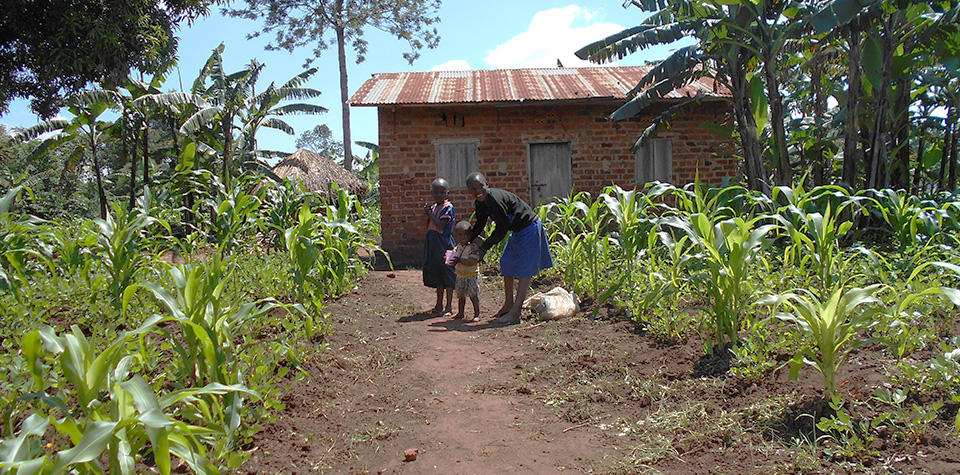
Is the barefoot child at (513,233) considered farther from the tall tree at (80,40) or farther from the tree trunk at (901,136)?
the tall tree at (80,40)

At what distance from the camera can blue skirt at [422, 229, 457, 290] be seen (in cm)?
604

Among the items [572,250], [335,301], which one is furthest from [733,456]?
[335,301]

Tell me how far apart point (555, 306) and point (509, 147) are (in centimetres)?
548

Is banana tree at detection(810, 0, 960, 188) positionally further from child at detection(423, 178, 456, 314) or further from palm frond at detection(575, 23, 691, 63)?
child at detection(423, 178, 456, 314)

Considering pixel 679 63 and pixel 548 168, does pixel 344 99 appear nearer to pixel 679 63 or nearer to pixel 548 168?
pixel 548 168

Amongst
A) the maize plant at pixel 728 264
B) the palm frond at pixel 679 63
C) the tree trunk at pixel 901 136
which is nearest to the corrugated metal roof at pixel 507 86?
the palm frond at pixel 679 63

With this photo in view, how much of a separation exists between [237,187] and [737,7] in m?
6.06

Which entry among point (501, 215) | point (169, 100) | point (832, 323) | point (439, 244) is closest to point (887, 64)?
point (501, 215)

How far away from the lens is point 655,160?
1093 centimetres

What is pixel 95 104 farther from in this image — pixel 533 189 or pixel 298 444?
pixel 298 444

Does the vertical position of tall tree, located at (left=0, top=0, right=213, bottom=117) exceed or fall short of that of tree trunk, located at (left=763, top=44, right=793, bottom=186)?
it exceeds it

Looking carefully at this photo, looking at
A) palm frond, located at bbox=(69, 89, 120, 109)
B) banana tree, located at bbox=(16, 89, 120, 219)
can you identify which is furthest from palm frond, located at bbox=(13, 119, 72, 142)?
palm frond, located at bbox=(69, 89, 120, 109)

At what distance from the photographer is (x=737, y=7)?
7410 mm

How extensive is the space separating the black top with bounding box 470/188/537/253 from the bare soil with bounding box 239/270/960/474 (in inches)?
44.1
